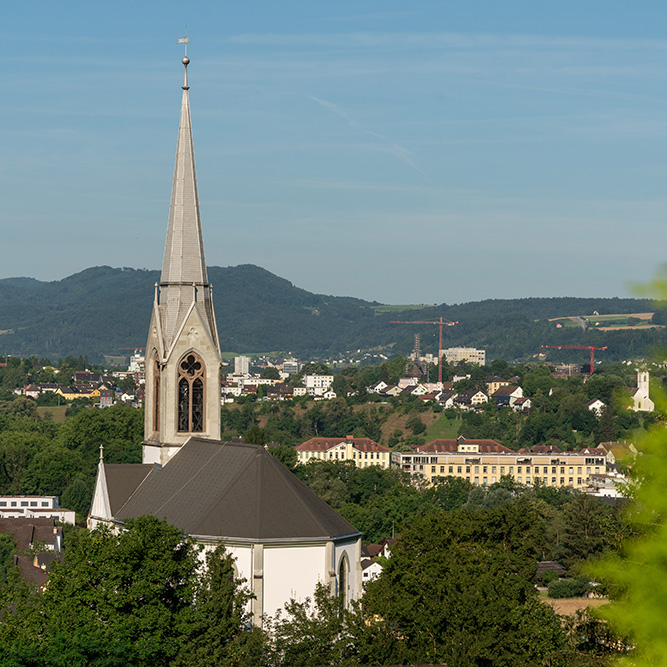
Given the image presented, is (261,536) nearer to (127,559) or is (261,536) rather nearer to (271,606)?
(271,606)

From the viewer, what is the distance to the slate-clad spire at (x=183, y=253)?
51375 millimetres

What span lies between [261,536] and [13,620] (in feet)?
38.3

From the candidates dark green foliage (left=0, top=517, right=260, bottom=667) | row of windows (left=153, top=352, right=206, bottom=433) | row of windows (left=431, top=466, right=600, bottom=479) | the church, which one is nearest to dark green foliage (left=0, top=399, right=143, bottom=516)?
row of windows (left=431, top=466, right=600, bottom=479)

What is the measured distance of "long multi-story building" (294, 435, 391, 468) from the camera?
194 m

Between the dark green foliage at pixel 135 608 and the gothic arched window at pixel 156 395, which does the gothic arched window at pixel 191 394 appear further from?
the dark green foliage at pixel 135 608

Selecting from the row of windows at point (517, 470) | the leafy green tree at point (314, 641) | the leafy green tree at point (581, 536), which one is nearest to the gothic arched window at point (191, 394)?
the leafy green tree at point (314, 641)

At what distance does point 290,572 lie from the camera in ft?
132

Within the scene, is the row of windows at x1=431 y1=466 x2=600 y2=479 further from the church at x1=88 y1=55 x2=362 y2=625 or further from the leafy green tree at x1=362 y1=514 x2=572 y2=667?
the leafy green tree at x1=362 y1=514 x2=572 y2=667

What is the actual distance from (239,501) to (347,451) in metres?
156

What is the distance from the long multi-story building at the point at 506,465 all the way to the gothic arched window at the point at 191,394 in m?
131

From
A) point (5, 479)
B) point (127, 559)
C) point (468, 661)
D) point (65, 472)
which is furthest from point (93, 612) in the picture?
point (5, 479)

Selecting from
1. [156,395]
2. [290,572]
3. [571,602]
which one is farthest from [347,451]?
[290,572]

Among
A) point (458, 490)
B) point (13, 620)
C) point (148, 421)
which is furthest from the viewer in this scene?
point (458, 490)

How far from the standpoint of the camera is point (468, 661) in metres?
33.1
